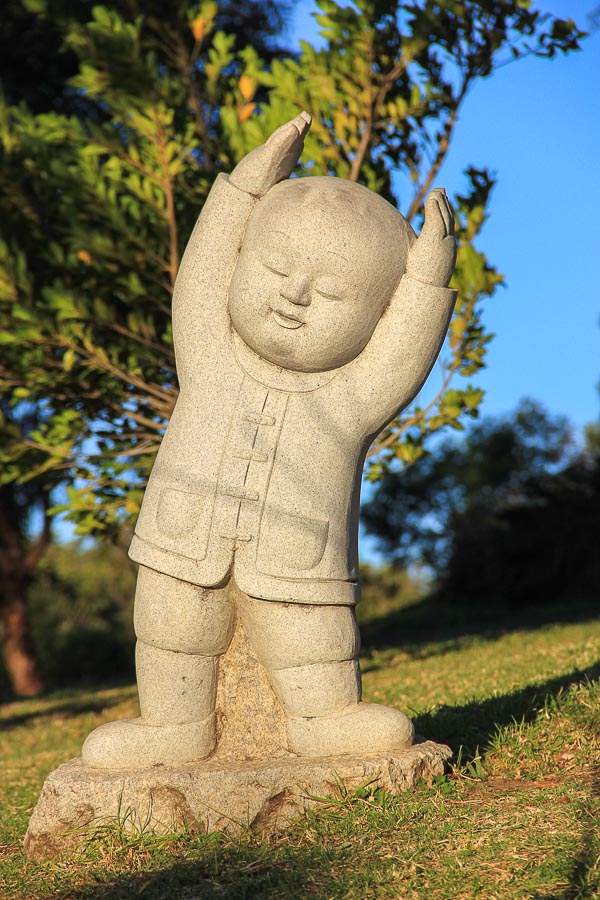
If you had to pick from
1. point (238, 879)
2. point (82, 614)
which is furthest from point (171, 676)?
point (82, 614)

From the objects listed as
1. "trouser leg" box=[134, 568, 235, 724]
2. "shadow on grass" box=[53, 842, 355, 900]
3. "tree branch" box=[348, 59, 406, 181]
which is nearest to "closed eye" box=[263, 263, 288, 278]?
"trouser leg" box=[134, 568, 235, 724]

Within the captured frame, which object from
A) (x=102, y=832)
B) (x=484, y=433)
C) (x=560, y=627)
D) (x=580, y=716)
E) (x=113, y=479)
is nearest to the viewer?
(x=102, y=832)

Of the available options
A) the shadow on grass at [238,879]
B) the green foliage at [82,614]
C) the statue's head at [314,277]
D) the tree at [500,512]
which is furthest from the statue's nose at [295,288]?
the tree at [500,512]

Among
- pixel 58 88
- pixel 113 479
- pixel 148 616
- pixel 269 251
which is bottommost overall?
pixel 148 616

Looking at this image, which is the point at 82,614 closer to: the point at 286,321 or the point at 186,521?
the point at 186,521

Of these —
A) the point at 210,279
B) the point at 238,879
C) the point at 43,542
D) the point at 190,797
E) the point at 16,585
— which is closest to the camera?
the point at 238,879

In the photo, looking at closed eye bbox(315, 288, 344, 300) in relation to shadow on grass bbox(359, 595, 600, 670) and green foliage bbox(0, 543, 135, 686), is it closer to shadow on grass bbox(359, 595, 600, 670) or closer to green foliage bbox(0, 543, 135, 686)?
shadow on grass bbox(359, 595, 600, 670)

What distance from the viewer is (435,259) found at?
3.64 metres

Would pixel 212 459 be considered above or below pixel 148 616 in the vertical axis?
above

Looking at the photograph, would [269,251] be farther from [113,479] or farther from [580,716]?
[113,479]

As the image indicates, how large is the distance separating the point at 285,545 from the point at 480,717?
1.55m

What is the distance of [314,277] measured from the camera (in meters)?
3.52

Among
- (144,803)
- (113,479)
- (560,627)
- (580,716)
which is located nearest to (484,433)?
(560,627)

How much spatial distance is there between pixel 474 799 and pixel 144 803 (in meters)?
1.21
